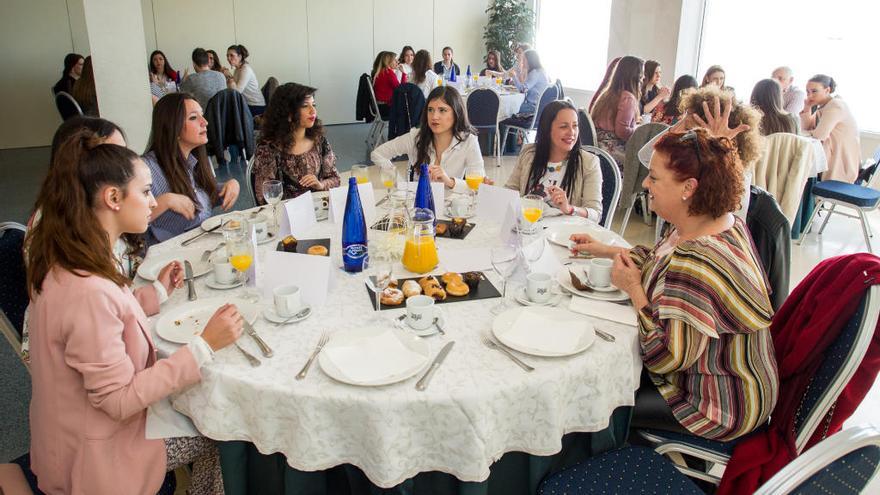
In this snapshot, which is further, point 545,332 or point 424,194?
point 424,194

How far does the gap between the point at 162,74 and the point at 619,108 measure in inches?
241

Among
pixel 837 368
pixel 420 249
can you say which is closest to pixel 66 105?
pixel 420 249

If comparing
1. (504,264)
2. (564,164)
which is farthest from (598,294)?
(564,164)

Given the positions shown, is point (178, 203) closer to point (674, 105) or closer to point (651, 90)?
point (674, 105)

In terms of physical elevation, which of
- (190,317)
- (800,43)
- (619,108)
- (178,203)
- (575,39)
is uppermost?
(575,39)

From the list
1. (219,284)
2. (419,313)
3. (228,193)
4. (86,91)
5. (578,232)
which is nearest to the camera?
(419,313)

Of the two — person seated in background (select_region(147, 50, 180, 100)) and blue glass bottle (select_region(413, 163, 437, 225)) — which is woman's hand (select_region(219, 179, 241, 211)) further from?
person seated in background (select_region(147, 50, 180, 100))

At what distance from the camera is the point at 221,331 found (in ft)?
4.50

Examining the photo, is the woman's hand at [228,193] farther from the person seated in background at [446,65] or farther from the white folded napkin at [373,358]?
the person seated in background at [446,65]

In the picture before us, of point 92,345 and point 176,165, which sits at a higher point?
point 176,165

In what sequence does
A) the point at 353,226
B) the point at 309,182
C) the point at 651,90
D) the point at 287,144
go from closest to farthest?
the point at 353,226 → the point at 309,182 → the point at 287,144 → the point at 651,90

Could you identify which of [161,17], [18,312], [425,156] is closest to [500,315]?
[18,312]

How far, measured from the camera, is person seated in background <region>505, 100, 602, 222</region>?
2.85m

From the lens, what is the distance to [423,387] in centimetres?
125
